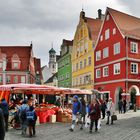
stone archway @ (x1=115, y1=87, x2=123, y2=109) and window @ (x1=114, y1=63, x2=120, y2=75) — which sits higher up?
window @ (x1=114, y1=63, x2=120, y2=75)

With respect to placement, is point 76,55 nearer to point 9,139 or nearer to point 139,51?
point 139,51

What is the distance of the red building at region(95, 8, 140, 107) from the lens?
41.6m

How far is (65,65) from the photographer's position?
68.5 m

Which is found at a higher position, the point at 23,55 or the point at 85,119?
the point at 23,55

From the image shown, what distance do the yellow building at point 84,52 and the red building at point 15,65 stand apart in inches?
443

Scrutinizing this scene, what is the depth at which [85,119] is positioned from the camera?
19.4 meters

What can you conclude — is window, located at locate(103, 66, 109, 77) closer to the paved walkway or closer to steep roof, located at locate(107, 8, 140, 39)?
steep roof, located at locate(107, 8, 140, 39)

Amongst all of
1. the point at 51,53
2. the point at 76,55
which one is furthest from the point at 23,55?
the point at 51,53

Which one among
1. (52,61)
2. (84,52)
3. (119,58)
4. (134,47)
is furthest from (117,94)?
(52,61)

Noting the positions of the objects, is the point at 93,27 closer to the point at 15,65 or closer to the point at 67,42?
the point at 67,42

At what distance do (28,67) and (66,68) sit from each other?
25.1 feet

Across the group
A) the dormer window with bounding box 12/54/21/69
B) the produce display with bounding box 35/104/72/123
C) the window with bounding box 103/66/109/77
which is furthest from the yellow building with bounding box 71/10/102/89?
the produce display with bounding box 35/104/72/123

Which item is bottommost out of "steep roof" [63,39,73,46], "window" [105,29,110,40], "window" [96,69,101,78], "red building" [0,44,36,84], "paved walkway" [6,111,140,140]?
"paved walkway" [6,111,140,140]

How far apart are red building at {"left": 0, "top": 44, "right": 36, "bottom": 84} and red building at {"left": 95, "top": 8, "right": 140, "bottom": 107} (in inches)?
885
